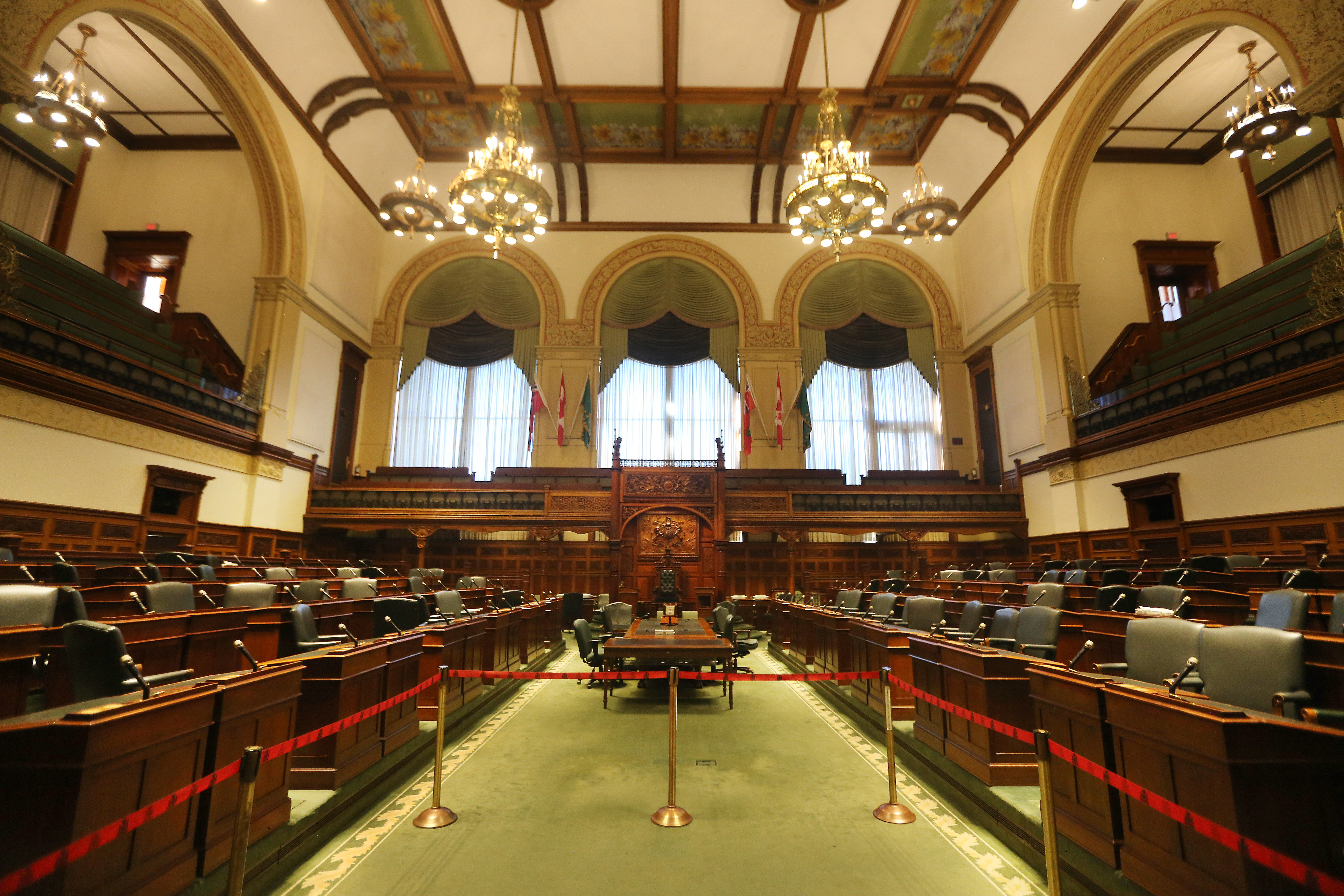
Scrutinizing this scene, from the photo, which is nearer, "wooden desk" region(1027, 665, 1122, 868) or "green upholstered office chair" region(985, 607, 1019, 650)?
"wooden desk" region(1027, 665, 1122, 868)

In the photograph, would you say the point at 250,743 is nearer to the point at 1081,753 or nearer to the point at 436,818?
the point at 436,818

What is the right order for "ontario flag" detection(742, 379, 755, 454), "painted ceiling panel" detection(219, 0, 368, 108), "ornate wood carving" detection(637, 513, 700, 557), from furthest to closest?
"ontario flag" detection(742, 379, 755, 454)
"ornate wood carving" detection(637, 513, 700, 557)
"painted ceiling panel" detection(219, 0, 368, 108)

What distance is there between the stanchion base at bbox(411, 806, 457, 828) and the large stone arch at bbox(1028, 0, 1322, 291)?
10.5 metres

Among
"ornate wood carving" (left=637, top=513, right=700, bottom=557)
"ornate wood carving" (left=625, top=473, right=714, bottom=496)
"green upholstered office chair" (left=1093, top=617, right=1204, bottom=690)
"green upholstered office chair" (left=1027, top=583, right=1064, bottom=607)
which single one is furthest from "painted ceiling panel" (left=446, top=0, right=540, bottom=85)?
"green upholstered office chair" (left=1093, top=617, right=1204, bottom=690)

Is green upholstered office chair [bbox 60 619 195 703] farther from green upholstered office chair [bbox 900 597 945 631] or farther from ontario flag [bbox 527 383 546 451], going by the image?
ontario flag [bbox 527 383 546 451]

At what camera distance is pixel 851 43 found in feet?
38.7

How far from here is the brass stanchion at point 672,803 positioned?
117 inches

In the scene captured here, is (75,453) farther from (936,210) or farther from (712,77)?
(936,210)

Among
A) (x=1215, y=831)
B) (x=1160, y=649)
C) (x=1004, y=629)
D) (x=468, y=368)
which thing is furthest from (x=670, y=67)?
(x=1215, y=831)

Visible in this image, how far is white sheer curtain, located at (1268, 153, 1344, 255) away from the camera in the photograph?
11.0 meters

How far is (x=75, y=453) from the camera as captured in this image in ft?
26.4

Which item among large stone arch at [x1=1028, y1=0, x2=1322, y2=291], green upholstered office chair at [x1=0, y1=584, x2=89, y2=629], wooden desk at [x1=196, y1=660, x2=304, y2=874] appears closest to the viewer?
wooden desk at [x1=196, y1=660, x2=304, y2=874]

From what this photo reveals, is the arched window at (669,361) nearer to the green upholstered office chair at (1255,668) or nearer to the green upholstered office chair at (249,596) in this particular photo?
the green upholstered office chair at (249,596)

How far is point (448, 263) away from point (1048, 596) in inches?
600
